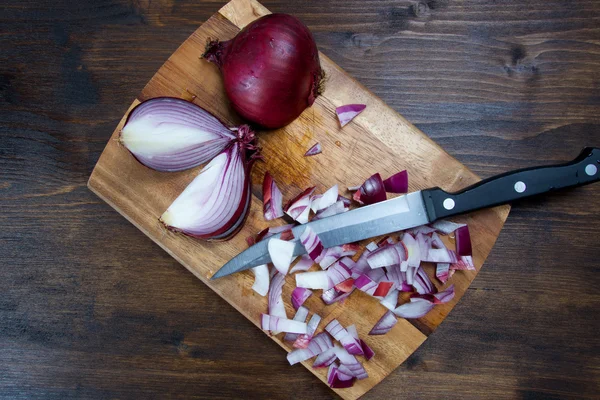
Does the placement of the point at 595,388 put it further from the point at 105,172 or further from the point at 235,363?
the point at 105,172

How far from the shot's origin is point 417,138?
3.98 feet

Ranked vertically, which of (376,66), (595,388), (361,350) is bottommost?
(595,388)

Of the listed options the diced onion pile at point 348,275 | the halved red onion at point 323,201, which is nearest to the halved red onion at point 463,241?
the diced onion pile at point 348,275

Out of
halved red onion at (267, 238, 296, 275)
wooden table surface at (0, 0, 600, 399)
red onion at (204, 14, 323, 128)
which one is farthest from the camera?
wooden table surface at (0, 0, 600, 399)

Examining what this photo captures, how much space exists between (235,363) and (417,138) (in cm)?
81

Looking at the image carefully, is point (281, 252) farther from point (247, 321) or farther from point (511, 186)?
point (511, 186)

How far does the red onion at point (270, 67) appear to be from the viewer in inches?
42.1

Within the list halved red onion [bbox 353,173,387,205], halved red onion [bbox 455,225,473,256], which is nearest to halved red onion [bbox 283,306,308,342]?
halved red onion [bbox 353,173,387,205]

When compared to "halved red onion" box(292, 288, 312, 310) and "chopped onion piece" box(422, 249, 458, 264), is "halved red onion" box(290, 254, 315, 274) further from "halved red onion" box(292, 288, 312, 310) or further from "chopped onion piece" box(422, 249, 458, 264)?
"chopped onion piece" box(422, 249, 458, 264)

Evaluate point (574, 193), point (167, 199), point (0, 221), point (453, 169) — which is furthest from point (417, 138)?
point (0, 221)

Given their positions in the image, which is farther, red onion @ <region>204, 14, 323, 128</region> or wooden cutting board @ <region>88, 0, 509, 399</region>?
wooden cutting board @ <region>88, 0, 509, 399</region>

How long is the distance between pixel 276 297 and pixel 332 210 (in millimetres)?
267

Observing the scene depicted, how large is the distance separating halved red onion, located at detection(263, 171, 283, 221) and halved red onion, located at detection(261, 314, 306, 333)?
0.26 m

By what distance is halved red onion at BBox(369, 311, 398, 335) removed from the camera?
121 cm
